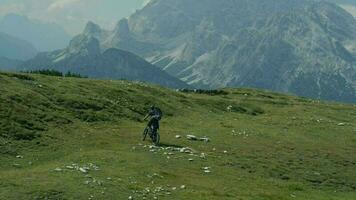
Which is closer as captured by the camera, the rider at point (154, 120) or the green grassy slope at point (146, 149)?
the green grassy slope at point (146, 149)

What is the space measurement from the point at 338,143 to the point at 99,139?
94.5 ft

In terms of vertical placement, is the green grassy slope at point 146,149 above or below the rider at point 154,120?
below

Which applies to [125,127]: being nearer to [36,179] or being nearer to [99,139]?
[99,139]

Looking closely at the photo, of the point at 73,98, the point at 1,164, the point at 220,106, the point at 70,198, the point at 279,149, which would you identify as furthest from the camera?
the point at 220,106

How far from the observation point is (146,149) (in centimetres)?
4759

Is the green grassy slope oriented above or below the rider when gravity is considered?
below

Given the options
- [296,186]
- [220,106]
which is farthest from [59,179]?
[220,106]

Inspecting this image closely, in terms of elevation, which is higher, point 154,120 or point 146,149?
point 154,120

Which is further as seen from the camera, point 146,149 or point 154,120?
point 154,120

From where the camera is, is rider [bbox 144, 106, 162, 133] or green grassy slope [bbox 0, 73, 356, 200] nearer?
green grassy slope [bbox 0, 73, 356, 200]

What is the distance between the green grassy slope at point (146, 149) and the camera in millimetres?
36125

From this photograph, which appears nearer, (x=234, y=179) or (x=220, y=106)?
(x=234, y=179)

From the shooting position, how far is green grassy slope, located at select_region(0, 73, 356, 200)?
119 feet

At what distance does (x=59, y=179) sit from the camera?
34844 mm
